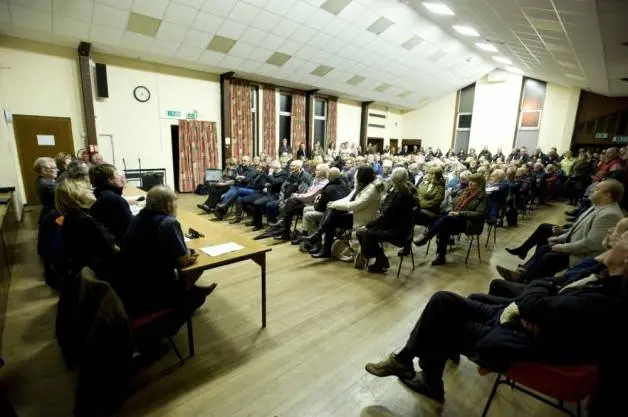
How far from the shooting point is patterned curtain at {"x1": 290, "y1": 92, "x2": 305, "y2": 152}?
10859mm

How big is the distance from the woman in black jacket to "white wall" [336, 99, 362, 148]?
985 centimetres

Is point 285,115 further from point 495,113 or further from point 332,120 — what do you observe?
point 495,113

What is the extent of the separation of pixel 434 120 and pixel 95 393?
54.2 ft

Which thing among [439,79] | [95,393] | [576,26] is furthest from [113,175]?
[439,79]

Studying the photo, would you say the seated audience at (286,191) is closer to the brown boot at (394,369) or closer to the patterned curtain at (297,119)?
the brown boot at (394,369)

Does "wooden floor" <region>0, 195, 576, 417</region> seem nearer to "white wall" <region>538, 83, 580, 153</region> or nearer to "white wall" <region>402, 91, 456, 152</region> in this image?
"white wall" <region>538, 83, 580, 153</region>

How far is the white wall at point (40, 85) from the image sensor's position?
5898 mm

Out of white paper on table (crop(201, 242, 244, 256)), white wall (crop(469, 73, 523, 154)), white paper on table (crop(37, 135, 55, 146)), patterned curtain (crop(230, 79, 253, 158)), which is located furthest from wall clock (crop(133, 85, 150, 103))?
white wall (crop(469, 73, 523, 154))

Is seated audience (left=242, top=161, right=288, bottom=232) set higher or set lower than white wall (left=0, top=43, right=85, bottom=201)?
lower

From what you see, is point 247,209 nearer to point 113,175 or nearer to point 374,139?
point 113,175

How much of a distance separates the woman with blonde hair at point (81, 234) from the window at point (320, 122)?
34.5 feet

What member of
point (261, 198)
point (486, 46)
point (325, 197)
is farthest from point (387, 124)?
point (325, 197)

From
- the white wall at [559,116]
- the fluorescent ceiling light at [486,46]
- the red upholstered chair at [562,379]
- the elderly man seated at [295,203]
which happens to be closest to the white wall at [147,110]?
the elderly man seated at [295,203]

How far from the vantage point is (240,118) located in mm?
9352
